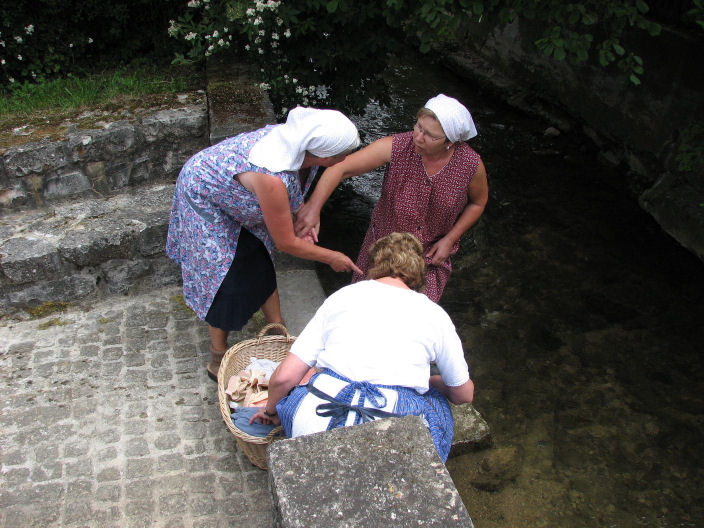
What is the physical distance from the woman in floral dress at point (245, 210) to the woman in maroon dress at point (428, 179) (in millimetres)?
243

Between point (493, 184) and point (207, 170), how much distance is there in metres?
4.80

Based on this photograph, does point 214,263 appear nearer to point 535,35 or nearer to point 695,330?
point 695,330

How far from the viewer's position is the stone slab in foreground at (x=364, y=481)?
167 cm

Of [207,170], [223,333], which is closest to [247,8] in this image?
[207,170]

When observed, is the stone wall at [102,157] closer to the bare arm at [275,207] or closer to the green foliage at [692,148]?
the bare arm at [275,207]

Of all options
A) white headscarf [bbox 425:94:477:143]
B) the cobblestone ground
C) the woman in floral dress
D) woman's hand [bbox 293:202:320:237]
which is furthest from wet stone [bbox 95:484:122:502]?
white headscarf [bbox 425:94:477:143]

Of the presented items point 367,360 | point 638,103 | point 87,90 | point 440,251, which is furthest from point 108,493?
point 638,103

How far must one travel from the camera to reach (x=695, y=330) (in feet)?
16.5

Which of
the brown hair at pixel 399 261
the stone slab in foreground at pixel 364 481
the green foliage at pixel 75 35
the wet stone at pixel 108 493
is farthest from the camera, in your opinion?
the green foliage at pixel 75 35

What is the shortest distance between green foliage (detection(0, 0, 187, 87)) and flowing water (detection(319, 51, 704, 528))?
239 cm

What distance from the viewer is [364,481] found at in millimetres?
1755

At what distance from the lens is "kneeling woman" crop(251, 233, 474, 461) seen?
234 centimetres

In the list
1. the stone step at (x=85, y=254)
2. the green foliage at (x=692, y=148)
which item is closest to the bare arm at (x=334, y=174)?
the stone step at (x=85, y=254)

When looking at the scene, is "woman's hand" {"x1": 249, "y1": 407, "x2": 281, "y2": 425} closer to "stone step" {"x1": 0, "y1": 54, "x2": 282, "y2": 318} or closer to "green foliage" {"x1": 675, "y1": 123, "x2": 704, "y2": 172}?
"stone step" {"x1": 0, "y1": 54, "x2": 282, "y2": 318}
